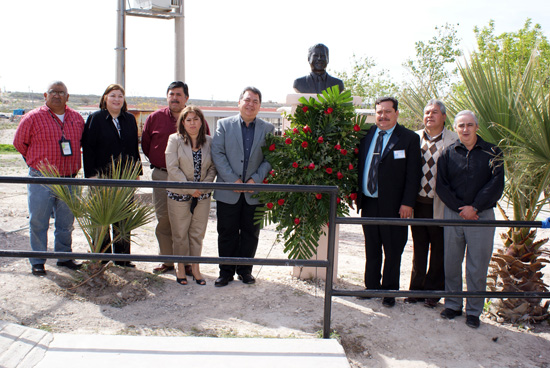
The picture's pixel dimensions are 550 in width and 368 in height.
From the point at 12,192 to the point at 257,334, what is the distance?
9.16 meters

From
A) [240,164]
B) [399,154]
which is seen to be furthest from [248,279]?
[399,154]

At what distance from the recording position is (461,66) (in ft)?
13.4

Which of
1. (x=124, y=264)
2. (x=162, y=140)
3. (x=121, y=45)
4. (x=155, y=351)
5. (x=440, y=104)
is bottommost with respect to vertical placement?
(x=124, y=264)

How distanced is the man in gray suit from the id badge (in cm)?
149

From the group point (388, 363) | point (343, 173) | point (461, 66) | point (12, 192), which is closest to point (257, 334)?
point (388, 363)

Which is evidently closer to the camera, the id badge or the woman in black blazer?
the id badge

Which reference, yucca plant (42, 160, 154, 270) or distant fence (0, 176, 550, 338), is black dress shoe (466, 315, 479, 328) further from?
yucca plant (42, 160, 154, 270)

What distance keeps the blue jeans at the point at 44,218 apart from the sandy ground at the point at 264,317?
11.1 inches

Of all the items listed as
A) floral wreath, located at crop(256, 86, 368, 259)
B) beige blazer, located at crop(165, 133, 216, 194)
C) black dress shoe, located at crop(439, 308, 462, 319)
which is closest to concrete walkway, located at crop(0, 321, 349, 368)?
floral wreath, located at crop(256, 86, 368, 259)

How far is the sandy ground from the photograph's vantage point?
11.9ft

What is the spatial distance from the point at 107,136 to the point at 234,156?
1.38m

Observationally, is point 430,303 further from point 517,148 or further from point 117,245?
point 117,245

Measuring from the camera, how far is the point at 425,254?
456cm

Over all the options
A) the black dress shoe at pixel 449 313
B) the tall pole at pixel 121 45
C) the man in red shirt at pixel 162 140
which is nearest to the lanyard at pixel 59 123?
the man in red shirt at pixel 162 140
